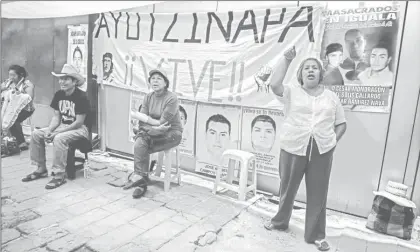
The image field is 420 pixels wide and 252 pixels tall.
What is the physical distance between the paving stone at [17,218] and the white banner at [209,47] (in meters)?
2.55

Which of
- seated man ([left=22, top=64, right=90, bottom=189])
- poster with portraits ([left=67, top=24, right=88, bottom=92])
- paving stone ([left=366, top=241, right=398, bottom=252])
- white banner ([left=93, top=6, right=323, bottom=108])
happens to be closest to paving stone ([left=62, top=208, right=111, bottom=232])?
seated man ([left=22, top=64, right=90, bottom=189])

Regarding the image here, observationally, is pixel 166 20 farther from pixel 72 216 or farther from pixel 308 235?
pixel 308 235

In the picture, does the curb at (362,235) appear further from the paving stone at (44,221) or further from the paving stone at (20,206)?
the paving stone at (20,206)

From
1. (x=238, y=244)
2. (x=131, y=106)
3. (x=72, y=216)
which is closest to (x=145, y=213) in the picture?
(x=72, y=216)

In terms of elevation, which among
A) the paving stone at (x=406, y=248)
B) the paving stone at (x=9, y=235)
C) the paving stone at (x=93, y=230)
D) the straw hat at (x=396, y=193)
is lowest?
the paving stone at (x=9, y=235)

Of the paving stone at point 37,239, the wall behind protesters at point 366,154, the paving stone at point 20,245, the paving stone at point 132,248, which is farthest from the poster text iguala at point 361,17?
the paving stone at point 20,245

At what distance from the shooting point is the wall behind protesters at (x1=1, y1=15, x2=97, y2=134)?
21.0ft

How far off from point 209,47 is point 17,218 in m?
3.30

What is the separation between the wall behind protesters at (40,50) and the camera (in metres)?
6.39

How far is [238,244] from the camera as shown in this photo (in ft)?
10.1

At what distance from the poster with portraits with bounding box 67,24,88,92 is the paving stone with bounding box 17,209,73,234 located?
3103mm

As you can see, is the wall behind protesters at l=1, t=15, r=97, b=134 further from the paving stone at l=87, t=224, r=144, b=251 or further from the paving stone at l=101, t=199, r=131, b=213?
the paving stone at l=87, t=224, r=144, b=251

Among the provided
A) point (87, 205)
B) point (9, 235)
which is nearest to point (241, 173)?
point (87, 205)

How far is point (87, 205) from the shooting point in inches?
150
